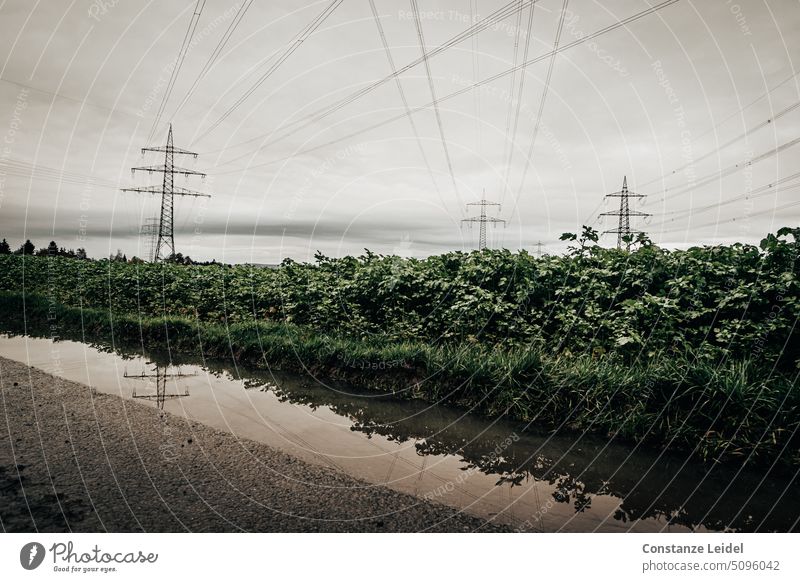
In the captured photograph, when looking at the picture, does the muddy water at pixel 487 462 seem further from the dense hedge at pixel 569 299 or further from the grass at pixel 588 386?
the dense hedge at pixel 569 299

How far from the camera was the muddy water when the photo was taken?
3924 mm

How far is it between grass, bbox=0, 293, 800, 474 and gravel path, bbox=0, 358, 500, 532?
10.2 feet

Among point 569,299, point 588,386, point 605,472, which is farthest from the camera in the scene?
point 569,299

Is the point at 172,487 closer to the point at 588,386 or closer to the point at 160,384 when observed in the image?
the point at 160,384

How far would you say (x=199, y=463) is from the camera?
419cm

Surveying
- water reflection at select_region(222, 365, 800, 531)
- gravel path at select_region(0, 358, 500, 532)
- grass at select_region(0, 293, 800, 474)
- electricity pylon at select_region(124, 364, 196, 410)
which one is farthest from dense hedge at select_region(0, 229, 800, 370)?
gravel path at select_region(0, 358, 500, 532)

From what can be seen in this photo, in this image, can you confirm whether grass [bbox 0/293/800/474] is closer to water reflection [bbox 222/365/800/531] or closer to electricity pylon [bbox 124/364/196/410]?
water reflection [bbox 222/365/800/531]

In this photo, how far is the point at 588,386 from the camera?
598 centimetres

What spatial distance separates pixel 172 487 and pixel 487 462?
3.42 meters

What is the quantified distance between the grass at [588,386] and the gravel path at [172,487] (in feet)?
10.2

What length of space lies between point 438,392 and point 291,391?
2.83m

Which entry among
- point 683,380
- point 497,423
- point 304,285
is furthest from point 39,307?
point 683,380

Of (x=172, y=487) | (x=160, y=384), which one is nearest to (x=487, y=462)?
(x=172, y=487)
